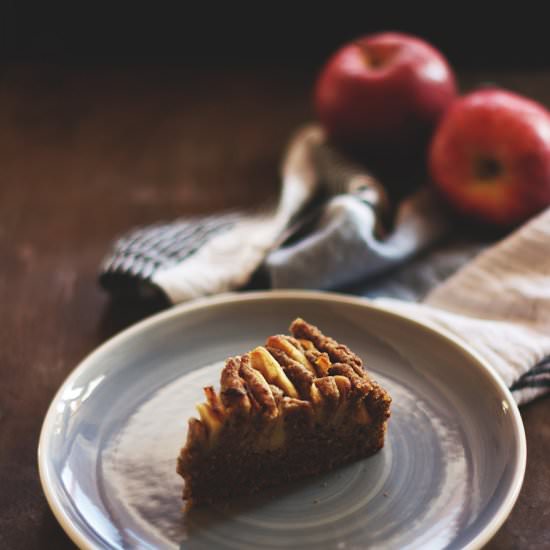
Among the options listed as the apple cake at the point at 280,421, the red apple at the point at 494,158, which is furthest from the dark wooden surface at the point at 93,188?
the red apple at the point at 494,158

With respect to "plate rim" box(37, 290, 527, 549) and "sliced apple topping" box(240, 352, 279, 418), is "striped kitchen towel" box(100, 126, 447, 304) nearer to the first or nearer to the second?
"plate rim" box(37, 290, 527, 549)

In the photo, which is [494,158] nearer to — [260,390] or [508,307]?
[508,307]

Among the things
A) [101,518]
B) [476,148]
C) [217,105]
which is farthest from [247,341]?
[217,105]

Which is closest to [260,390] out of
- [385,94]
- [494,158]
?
[494,158]

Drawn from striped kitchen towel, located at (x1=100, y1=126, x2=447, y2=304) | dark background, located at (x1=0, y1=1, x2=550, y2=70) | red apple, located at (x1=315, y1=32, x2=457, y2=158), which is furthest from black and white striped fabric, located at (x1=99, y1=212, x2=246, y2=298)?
dark background, located at (x1=0, y1=1, x2=550, y2=70)

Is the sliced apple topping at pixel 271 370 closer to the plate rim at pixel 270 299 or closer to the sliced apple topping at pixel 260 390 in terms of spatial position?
the sliced apple topping at pixel 260 390
